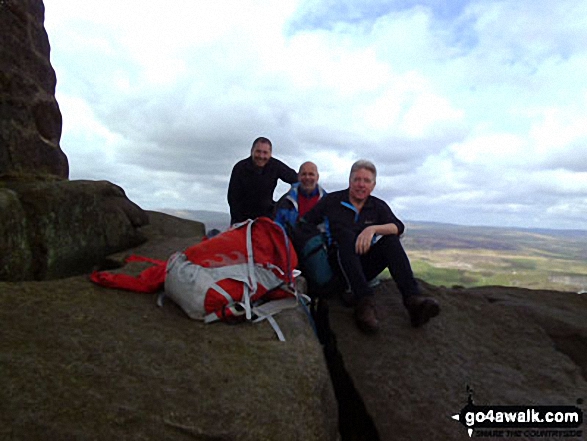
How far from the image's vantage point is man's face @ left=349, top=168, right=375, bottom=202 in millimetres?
7320

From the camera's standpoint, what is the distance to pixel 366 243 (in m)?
6.82

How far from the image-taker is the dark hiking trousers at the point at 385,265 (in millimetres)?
6770

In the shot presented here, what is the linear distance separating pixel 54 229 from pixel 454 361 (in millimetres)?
7909

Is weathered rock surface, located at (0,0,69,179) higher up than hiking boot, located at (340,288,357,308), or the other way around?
weathered rock surface, located at (0,0,69,179)

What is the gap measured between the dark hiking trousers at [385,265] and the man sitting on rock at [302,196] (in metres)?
2.54

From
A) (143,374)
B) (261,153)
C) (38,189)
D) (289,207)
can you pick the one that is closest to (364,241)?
(289,207)

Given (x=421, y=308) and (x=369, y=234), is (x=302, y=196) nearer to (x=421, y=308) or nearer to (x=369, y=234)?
(x=369, y=234)

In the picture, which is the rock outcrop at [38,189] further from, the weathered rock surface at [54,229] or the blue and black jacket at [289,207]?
the blue and black jacket at [289,207]

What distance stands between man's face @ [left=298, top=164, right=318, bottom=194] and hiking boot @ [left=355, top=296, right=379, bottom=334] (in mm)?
3773

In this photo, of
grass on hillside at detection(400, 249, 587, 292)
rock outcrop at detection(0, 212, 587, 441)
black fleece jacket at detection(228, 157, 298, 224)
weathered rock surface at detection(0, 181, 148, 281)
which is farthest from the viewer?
grass on hillside at detection(400, 249, 587, 292)

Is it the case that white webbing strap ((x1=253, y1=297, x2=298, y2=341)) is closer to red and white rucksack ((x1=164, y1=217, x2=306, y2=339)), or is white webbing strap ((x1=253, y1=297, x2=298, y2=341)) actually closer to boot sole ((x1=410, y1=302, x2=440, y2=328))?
red and white rucksack ((x1=164, y1=217, x2=306, y2=339))

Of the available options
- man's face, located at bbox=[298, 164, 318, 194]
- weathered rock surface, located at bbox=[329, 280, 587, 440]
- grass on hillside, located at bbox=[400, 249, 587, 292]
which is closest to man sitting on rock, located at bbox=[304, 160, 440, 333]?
weathered rock surface, located at bbox=[329, 280, 587, 440]

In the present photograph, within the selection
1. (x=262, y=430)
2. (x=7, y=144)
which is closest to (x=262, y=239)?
(x=262, y=430)

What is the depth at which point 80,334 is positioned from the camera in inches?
166
